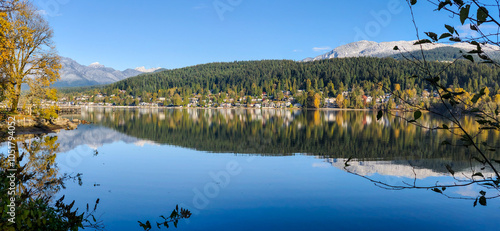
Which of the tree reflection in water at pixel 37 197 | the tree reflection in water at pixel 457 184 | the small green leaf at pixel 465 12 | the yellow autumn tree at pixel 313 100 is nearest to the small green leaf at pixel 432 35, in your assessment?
the small green leaf at pixel 465 12

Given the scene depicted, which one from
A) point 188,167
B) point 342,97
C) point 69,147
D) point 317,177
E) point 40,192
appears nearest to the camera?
point 40,192

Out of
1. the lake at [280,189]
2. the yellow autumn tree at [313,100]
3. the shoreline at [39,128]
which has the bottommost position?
the lake at [280,189]

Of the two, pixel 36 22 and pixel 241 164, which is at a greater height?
pixel 36 22

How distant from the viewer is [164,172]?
67.8 feet

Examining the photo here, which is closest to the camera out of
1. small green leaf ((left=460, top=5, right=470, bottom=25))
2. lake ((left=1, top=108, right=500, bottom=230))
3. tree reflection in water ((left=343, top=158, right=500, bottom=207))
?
small green leaf ((left=460, top=5, right=470, bottom=25))

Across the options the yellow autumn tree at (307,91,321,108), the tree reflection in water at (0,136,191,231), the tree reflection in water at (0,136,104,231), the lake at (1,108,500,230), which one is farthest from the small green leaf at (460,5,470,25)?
the yellow autumn tree at (307,91,321,108)

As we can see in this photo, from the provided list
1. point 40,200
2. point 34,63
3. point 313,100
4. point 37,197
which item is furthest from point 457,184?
point 313,100

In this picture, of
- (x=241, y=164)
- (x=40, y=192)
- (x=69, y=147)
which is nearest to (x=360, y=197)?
(x=241, y=164)

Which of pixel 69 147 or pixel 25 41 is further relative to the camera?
pixel 25 41

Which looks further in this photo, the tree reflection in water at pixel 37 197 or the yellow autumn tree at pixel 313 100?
the yellow autumn tree at pixel 313 100

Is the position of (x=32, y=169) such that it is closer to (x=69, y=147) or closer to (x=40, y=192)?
(x=40, y=192)

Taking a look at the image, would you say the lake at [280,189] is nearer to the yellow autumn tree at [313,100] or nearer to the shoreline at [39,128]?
the shoreline at [39,128]

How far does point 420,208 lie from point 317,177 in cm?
646

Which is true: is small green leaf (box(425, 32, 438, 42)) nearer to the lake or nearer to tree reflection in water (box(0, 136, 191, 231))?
the lake
